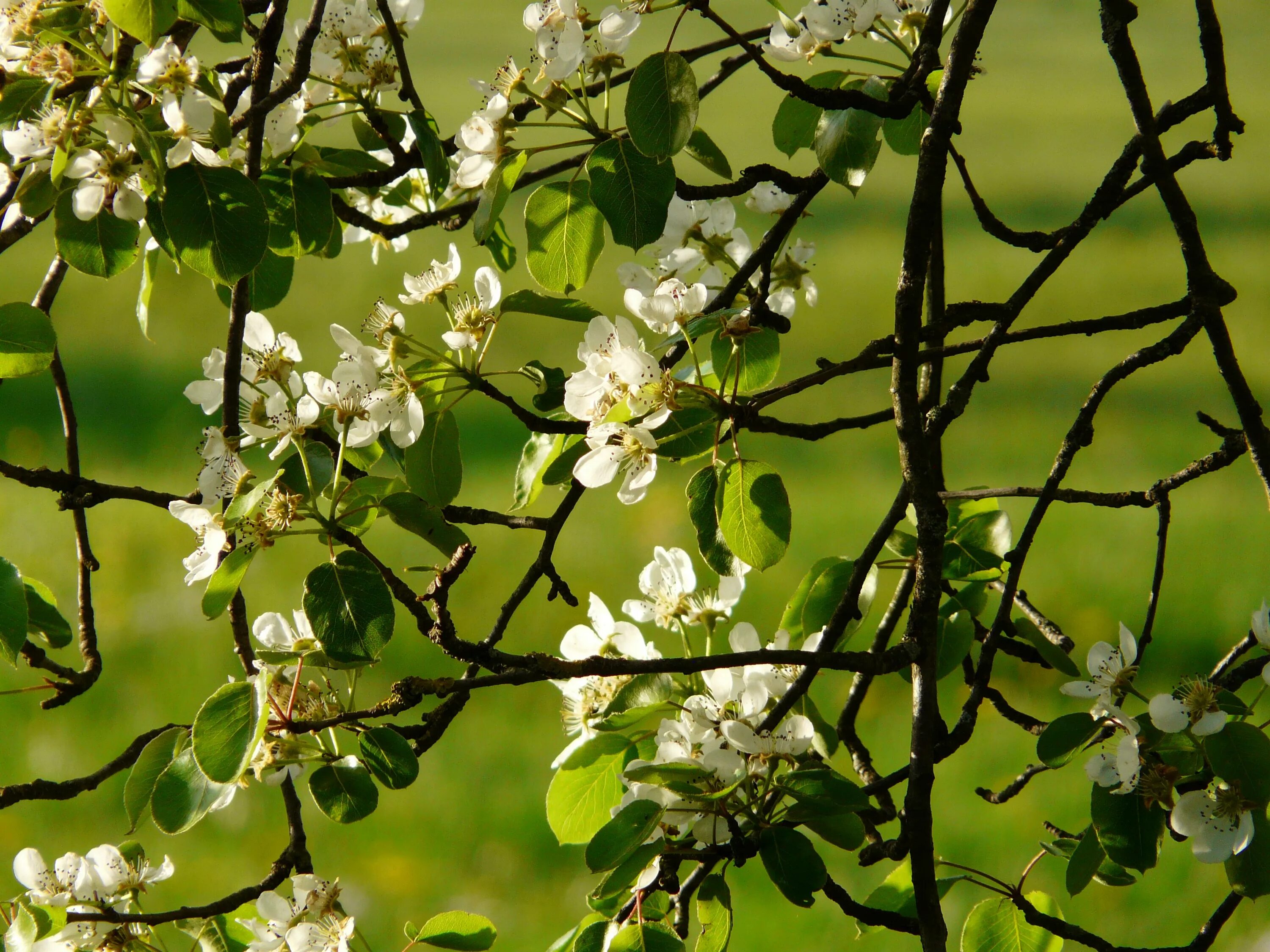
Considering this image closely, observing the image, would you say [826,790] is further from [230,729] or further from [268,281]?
[268,281]

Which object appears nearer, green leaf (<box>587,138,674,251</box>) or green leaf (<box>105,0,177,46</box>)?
green leaf (<box>105,0,177,46</box>)

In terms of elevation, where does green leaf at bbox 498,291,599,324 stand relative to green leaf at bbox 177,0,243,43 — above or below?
below

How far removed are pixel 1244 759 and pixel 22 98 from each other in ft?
2.78

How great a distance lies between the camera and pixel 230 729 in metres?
0.69

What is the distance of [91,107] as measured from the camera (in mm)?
689

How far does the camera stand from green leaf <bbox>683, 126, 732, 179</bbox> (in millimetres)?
906

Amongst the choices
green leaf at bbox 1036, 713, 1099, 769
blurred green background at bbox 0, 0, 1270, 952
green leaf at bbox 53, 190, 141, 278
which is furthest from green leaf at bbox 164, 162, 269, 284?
Answer: blurred green background at bbox 0, 0, 1270, 952

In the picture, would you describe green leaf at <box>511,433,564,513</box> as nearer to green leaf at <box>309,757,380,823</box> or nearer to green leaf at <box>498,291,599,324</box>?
green leaf at <box>498,291,599,324</box>

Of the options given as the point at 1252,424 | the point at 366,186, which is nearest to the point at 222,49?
the point at 366,186

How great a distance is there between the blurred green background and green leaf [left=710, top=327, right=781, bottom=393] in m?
1.39

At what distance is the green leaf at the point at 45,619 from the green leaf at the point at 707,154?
2.07 ft

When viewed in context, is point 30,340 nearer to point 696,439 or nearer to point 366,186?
point 366,186

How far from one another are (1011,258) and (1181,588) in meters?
2.74

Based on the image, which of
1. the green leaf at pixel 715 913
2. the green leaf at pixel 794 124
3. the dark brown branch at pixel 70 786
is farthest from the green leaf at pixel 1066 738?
the dark brown branch at pixel 70 786
